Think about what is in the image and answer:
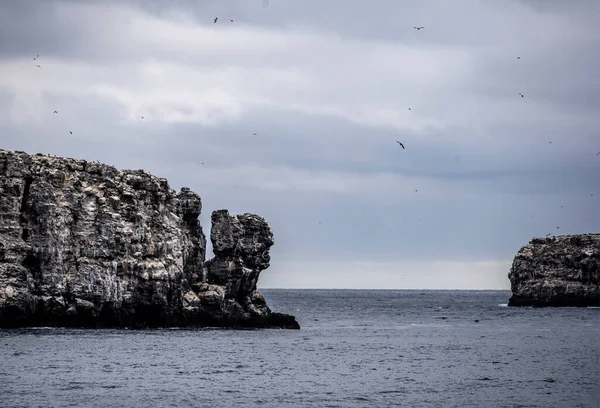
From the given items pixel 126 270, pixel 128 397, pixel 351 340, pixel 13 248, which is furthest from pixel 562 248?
pixel 128 397

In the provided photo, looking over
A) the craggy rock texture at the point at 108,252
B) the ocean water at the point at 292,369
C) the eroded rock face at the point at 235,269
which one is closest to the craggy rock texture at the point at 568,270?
the ocean water at the point at 292,369

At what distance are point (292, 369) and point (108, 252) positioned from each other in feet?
96.9

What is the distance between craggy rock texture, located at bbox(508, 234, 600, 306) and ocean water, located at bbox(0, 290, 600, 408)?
7302 cm

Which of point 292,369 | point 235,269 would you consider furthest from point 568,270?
point 292,369

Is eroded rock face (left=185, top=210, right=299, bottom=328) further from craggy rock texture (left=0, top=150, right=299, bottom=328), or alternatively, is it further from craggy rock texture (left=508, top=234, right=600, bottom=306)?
craggy rock texture (left=508, top=234, right=600, bottom=306)

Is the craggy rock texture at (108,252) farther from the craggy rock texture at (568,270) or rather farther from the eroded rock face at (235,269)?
the craggy rock texture at (568,270)

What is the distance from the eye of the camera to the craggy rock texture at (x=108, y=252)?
302ft

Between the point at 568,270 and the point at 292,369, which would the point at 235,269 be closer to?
the point at 292,369

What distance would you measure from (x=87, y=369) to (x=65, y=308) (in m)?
26.2

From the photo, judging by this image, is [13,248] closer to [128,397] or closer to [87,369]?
[87,369]

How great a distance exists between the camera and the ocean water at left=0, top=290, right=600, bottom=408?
Answer: 58250 millimetres

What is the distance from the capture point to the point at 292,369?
7606 centimetres

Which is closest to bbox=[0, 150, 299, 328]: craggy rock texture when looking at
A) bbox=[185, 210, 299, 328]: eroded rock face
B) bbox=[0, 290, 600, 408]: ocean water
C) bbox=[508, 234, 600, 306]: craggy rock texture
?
bbox=[185, 210, 299, 328]: eroded rock face

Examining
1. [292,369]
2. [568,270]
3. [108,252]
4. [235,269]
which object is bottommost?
[292,369]
